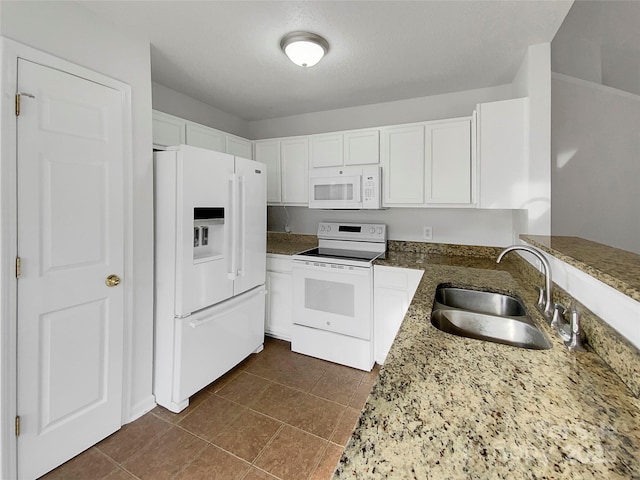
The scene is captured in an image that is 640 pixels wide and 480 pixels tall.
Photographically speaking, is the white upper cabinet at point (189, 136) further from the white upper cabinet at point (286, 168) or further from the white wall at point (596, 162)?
the white wall at point (596, 162)

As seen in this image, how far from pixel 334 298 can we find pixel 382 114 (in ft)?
6.40

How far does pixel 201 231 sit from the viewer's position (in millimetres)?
2117

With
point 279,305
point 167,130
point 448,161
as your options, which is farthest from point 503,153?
point 167,130

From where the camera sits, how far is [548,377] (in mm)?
782

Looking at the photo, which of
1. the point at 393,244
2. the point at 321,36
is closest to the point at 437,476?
the point at 321,36

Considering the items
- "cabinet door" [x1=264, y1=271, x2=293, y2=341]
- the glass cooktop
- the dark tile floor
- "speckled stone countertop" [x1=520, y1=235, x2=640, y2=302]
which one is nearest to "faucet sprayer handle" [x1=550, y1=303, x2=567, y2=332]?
"speckled stone countertop" [x1=520, y1=235, x2=640, y2=302]

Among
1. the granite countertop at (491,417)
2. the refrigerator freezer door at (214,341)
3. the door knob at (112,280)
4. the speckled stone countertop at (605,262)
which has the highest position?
the speckled stone countertop at (605,262)

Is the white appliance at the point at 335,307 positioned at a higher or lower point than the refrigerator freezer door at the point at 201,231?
lower

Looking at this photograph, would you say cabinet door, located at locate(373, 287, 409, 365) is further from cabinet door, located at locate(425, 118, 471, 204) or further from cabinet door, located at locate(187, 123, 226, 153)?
cabinet door, located at locate(187, 123, 226, 153)

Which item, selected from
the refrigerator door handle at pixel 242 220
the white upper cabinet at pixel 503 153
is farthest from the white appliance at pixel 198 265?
the white upper cabinet at pixel 503 153

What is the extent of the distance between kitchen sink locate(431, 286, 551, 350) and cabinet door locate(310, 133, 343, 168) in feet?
5.56

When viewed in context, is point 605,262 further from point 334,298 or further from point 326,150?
point 326,150

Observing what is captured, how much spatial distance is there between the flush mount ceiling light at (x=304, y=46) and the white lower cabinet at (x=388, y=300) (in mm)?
1595

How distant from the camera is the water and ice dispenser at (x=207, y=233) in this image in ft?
6.63
